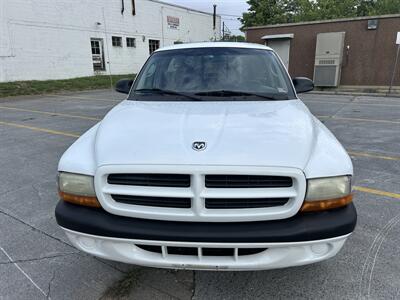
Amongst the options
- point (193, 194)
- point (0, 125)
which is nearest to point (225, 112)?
point (193, 194)

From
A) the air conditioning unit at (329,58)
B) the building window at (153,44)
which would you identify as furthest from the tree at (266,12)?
the air conditioning unit at (329,58)

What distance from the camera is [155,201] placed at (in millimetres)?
1959

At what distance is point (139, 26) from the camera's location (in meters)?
24.9

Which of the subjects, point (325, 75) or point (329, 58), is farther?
point (325, 75)

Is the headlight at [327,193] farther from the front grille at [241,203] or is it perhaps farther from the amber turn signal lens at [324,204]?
the front grille at [241,203]

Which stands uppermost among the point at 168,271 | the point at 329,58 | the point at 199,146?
the point at 329,58

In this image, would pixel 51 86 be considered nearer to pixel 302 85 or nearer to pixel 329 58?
pixel 329 58

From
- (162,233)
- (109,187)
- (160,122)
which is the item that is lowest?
(162,233)

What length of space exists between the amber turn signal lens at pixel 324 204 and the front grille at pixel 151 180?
0.73 meters

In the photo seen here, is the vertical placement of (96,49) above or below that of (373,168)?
above

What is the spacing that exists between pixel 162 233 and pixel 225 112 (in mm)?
1119

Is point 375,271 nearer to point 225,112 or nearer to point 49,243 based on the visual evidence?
point 225,112

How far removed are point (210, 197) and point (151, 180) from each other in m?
0.37

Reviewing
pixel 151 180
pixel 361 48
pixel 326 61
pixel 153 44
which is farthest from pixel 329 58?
pixel 151 180
